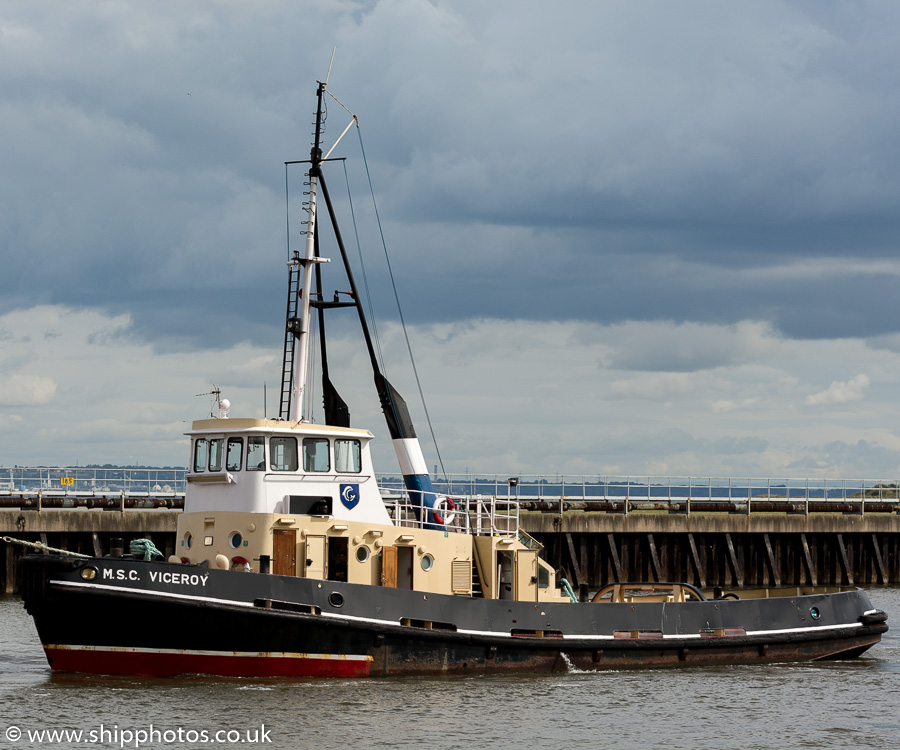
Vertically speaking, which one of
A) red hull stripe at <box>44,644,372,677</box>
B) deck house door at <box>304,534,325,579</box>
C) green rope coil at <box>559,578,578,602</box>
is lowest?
red hull stripe at <box>44,644,372,677</box>

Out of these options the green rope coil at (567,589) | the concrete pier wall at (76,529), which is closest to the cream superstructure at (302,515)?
the green rope coil at (567,589)

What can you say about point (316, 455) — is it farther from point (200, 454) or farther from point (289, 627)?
point (289, 627)

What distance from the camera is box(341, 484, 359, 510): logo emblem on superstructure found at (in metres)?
20.8

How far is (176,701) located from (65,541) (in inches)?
700

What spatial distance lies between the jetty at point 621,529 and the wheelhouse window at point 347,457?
14927 millimetres

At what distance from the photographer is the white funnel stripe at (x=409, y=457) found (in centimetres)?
2295

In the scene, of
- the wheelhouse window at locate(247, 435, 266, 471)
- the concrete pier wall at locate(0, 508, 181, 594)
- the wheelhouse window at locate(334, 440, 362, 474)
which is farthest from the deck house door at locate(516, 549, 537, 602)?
the concrete pier wall at locate(0, 508, 181, 594)

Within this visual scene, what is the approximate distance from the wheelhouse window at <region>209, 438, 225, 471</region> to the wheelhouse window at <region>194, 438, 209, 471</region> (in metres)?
0.12

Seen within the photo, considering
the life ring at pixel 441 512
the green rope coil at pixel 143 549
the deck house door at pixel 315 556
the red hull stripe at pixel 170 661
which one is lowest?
the red hull stripe at pixel 170 661

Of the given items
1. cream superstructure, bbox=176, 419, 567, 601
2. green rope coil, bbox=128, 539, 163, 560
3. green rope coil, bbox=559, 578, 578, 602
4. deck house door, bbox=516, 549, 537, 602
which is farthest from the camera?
green rope coil, bbox=559, 578, 578, 602

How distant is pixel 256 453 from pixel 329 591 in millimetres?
2683

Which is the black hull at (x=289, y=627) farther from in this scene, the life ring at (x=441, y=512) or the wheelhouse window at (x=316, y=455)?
the wheelhouse window at (x=316, y=455)

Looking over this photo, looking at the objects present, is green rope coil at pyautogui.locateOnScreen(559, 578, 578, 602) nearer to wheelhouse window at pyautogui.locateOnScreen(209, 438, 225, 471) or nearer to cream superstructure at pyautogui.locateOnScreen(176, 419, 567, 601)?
cream superstructure at pyautogui.locateOnScreen(176, 419, 567, 601)

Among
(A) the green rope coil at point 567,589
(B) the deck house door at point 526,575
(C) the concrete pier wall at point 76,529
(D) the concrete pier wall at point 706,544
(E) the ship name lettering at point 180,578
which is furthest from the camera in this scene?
(D) the concrete pier wall at point 706,544
